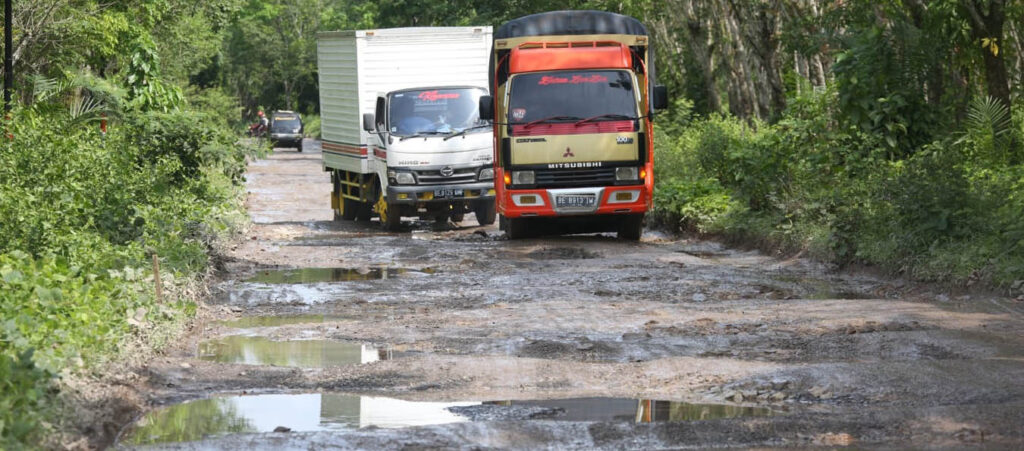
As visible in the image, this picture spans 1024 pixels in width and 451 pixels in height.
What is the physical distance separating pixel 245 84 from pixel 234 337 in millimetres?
83586

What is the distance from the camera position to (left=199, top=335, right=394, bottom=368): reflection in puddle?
9.81m

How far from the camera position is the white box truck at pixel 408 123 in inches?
856

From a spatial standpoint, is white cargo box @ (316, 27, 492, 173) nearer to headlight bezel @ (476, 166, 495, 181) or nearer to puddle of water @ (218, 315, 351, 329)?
headlight bezel @ (476, 166, 495, 181)

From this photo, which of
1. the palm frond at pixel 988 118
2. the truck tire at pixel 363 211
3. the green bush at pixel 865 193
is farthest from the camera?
the truck tire at pixel 363 211

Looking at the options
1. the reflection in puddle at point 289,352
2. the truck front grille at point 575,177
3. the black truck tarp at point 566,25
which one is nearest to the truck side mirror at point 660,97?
the black truck tarp at point 566,25

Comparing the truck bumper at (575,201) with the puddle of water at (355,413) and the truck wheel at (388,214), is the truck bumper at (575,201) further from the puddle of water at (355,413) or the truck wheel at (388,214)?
the puddle of water at (355,413)

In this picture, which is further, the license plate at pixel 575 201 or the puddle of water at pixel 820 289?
the license plate at pixel 575 201

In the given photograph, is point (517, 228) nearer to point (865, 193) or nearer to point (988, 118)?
point (865, 193)

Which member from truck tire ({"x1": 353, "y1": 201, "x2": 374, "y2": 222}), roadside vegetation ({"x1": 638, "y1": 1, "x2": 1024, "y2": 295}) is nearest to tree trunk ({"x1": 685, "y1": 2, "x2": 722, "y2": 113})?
roadside vegetation ({"x1": 638, "y1": 1, "x2": 1024, "y2": 295})

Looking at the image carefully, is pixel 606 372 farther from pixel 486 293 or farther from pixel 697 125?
pixel 697 125

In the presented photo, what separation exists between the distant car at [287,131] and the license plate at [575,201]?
45524 millimetres

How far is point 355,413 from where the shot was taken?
8078 mm

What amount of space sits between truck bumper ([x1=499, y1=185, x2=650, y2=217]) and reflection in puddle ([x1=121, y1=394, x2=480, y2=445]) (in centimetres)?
1034

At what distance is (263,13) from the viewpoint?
8719 centimetres
